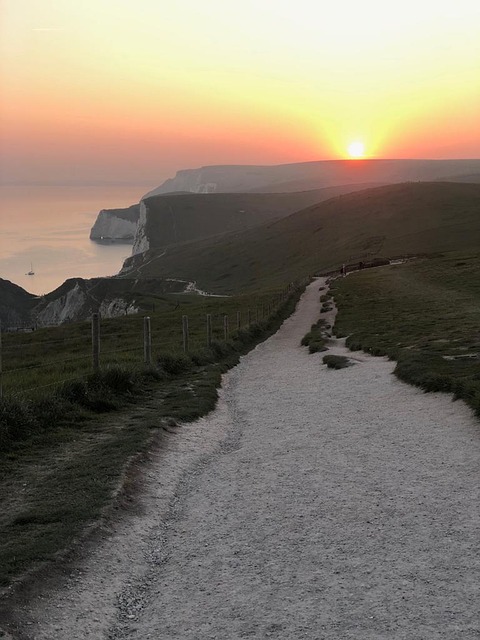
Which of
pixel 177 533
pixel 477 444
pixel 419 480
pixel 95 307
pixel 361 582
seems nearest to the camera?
pixel 361 582

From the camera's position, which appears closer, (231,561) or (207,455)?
(231,561)

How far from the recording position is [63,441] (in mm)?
12398

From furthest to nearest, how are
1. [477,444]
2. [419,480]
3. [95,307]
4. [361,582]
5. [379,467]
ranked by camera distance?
[95,307] < [477,444] < [379,467] < [419,480] < [361,582]

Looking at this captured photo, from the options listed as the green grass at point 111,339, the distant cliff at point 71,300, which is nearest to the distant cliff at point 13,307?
the distant cliff at point 71,300

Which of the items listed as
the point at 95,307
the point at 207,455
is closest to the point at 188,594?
the point at 207,455

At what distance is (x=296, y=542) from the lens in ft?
25.7

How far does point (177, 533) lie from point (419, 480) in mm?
4136

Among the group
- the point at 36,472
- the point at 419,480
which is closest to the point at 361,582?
the point at 419,480

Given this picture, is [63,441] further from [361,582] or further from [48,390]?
[361,582]

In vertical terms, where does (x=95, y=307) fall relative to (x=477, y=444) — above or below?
below

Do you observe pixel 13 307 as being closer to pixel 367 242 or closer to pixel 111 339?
pixel 367 242

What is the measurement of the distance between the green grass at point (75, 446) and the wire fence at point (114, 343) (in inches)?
30.4

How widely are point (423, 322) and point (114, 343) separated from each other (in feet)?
76.1

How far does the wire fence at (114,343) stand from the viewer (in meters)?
20.3
